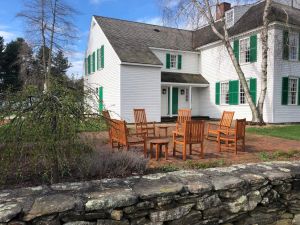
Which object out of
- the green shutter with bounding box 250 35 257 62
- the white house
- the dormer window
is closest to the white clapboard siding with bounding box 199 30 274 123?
the white house

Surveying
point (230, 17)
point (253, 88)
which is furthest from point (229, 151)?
point (230, 17)

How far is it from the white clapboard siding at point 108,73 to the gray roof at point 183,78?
10.8 feet

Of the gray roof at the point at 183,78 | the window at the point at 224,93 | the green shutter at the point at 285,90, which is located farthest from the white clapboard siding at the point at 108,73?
the green shutter at the point at 285,90

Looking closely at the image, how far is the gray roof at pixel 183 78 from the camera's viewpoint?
19922 millimetres

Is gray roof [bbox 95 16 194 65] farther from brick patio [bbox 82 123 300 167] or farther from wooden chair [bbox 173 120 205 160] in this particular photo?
wooden chair [bbox 173 120 205 160]

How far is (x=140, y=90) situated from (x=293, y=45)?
31.3 feet

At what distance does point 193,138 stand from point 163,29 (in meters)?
18.5

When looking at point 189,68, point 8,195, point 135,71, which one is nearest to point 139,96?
point 135,71

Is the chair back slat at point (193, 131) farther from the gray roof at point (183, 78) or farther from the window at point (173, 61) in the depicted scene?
the window at point (173, 61)

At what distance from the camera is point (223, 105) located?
64.5 feet

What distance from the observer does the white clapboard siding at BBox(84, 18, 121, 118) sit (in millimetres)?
17969

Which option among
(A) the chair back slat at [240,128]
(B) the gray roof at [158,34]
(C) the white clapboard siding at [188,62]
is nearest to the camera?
(A) the chair back slat at [240,128]

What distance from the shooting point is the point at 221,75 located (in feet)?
65.6

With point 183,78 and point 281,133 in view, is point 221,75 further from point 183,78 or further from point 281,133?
point 281,133
